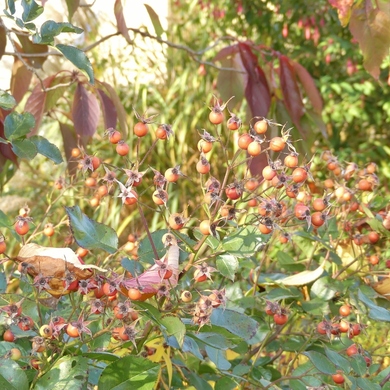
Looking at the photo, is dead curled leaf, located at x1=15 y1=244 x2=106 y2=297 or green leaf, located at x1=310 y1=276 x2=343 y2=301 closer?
dead curled leaf, located at x1=15 y1=244 x2=106 y2=297

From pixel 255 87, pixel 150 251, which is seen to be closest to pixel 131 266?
pixel 150 251

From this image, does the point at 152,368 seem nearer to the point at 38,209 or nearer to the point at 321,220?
the point at 321,220

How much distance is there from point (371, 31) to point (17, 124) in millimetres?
685

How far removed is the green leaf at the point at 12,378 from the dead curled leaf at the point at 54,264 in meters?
0.07

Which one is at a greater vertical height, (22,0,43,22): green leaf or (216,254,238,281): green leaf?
(22,0,43,22): green leaf

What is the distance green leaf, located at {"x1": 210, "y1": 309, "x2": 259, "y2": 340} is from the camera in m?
0.69

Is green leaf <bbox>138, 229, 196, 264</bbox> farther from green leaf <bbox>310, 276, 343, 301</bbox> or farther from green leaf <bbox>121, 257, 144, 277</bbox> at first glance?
green leaf <bbox>310, 276, 343, 301</bbox>

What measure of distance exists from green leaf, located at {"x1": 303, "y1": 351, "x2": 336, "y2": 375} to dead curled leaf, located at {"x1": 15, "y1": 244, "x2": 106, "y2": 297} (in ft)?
0.92

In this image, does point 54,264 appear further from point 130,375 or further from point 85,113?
point 85,113

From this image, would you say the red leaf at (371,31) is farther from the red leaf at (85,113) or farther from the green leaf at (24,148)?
the green leaf at (24,148)

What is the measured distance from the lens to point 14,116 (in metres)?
0.68

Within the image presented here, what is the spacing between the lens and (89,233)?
0.66 meters

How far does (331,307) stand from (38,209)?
9.48 ft

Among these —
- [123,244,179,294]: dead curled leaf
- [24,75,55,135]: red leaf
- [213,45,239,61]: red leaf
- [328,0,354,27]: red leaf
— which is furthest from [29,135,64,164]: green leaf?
[213,45,239,61]: red leaf
